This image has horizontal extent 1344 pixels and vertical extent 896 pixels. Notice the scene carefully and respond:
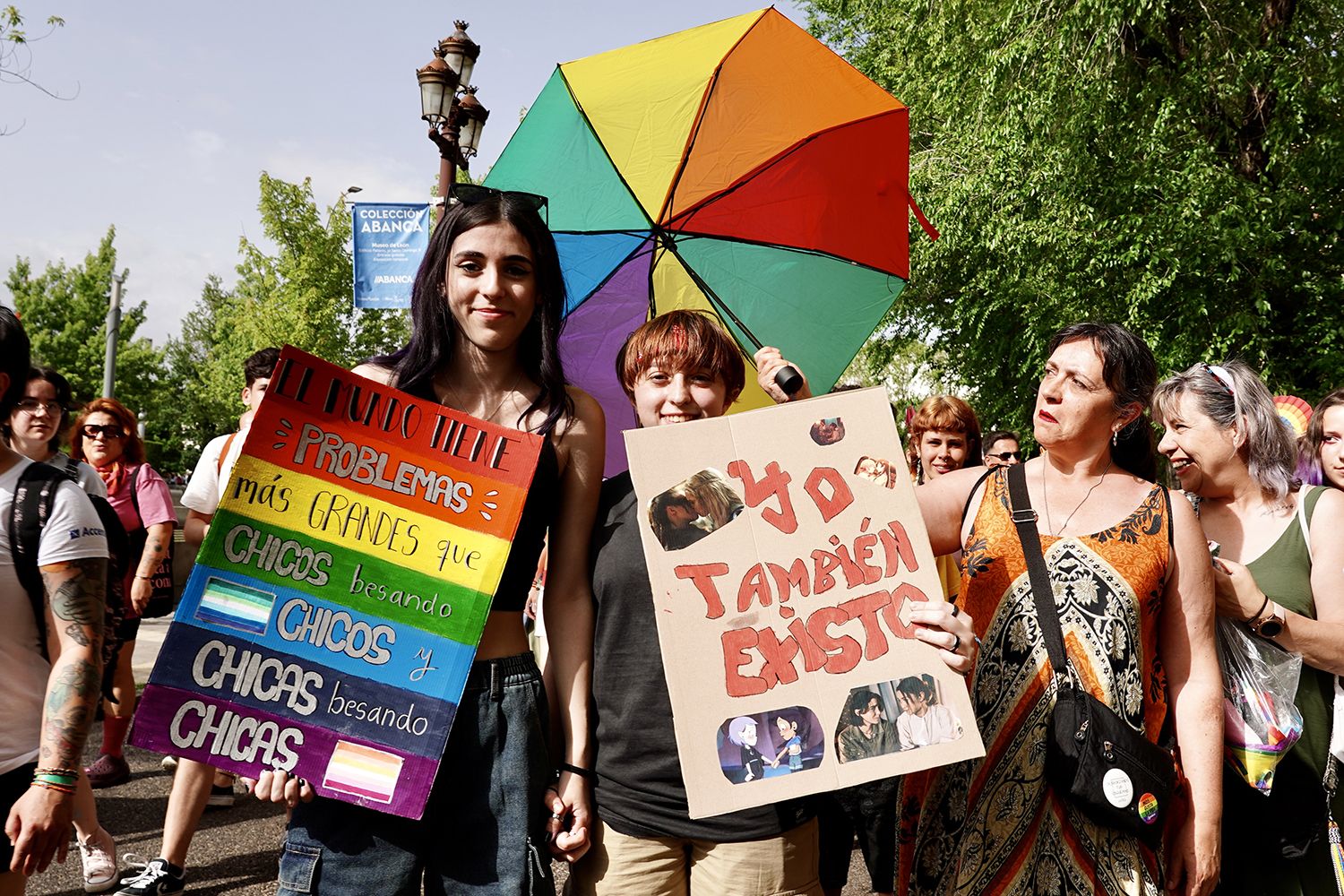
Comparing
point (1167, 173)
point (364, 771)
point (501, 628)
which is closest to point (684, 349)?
point (501, 628)

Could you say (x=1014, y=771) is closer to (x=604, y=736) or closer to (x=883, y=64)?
(x=604, y=736)

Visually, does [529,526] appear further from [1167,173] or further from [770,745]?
[1167,173]

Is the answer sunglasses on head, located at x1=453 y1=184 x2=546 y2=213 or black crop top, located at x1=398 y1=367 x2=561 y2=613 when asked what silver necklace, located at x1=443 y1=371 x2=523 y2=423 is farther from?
sunglasses on head, located at x1=453 y1=184 x2=546 y2=213

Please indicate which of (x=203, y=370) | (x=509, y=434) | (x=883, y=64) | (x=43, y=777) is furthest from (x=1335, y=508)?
(x=203, y=370)

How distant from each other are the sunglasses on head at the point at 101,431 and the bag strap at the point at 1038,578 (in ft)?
17.7

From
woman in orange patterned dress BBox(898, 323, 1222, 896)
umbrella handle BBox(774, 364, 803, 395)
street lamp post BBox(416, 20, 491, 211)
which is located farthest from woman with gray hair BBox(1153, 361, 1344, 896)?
street lamp post BBox(416, 20, 491, 211)

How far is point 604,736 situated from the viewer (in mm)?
2193

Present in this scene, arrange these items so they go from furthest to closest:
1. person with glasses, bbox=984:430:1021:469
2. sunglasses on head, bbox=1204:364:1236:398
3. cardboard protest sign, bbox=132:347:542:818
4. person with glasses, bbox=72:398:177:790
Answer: person with glasses, bbox=984:430:1021:469 < person with glasses, bbox=72:398:177:790 < sunglasses on head, bbox=1204:364:1236:398 < cardboard protest sign, bbox=132:347:542:818

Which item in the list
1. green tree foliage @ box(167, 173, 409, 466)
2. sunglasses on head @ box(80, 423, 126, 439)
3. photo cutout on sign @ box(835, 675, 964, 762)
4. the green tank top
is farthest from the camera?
green tree foliage @ box(167, 173, 409, 466)

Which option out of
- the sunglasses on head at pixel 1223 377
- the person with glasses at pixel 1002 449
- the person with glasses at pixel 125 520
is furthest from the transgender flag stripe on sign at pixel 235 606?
the person with glasses at pixel 1002 449

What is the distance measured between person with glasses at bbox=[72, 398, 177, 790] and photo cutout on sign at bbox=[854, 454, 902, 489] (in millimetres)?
4710

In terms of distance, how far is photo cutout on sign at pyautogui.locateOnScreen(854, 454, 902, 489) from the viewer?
6.98 ft

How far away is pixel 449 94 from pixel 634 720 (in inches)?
341

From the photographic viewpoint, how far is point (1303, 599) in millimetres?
2852
